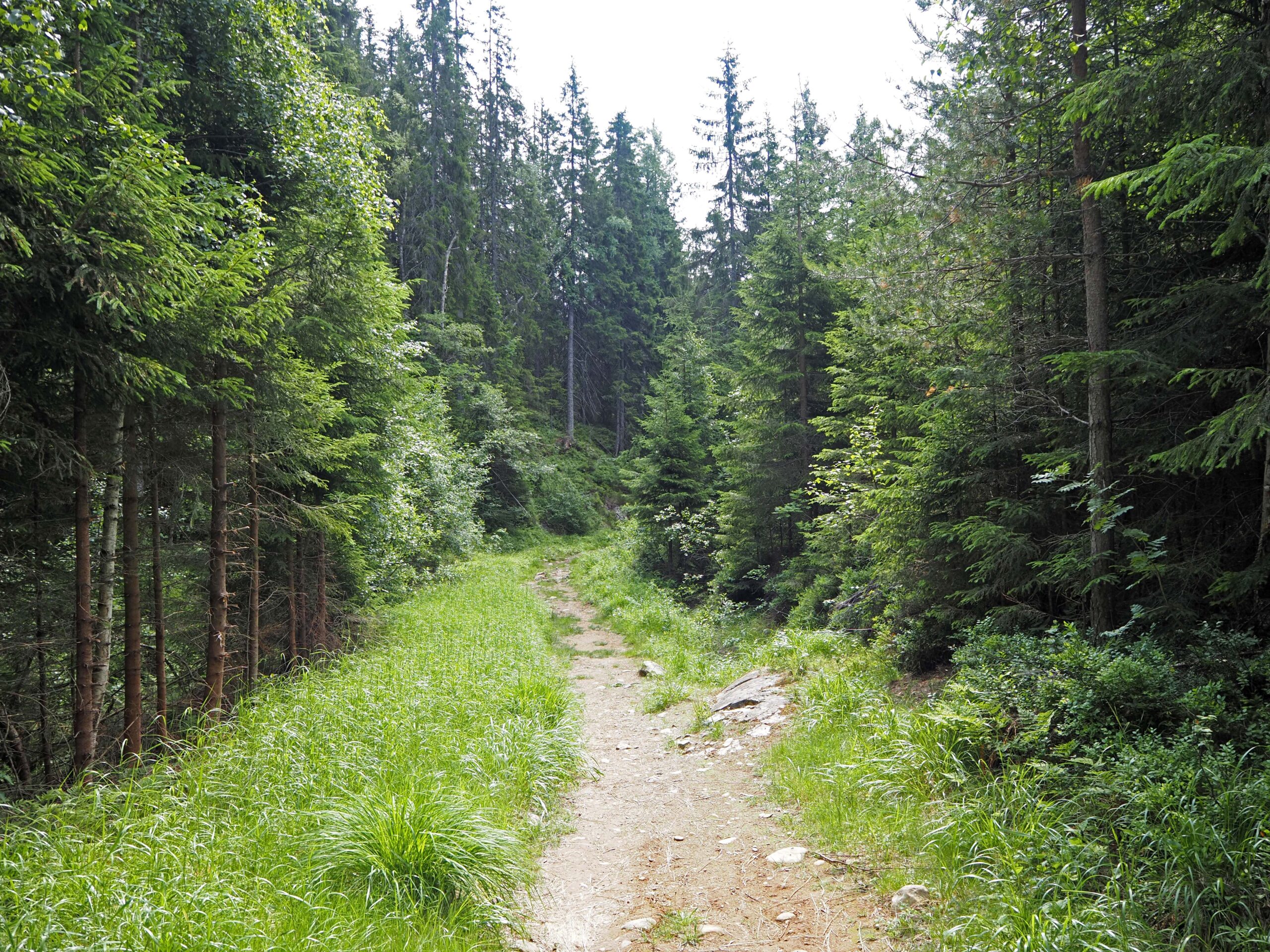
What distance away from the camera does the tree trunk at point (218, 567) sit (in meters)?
7.07

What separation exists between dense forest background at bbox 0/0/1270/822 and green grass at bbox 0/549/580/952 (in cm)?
153

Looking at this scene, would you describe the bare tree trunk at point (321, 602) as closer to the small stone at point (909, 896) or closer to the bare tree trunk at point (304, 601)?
the bare tree trunk at point (304, 601)

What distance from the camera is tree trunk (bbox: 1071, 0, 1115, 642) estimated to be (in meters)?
6.32

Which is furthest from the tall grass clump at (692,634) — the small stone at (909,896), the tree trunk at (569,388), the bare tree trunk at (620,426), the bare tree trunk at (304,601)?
the bare tree trunk at (620,426)

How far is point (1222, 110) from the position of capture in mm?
5098

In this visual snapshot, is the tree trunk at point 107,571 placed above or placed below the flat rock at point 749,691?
above

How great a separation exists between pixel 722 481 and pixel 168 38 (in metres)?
15.4

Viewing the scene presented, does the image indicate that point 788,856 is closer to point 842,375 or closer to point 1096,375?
point 1096,375

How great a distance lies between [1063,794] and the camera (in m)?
4.45

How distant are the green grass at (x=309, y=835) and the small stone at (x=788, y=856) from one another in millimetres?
1826

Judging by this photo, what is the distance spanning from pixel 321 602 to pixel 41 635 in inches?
159

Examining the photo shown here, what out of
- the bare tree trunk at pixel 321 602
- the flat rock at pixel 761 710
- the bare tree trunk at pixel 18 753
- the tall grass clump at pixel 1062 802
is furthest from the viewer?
the bare tree trunk at pixel 321 602

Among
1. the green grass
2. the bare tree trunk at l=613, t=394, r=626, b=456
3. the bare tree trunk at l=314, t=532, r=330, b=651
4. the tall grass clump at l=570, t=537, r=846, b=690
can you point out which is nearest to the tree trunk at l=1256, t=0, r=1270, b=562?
the tall grass clump at l=570, t=537, r=846, b=690

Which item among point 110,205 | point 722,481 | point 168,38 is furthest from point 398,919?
point 722,481
